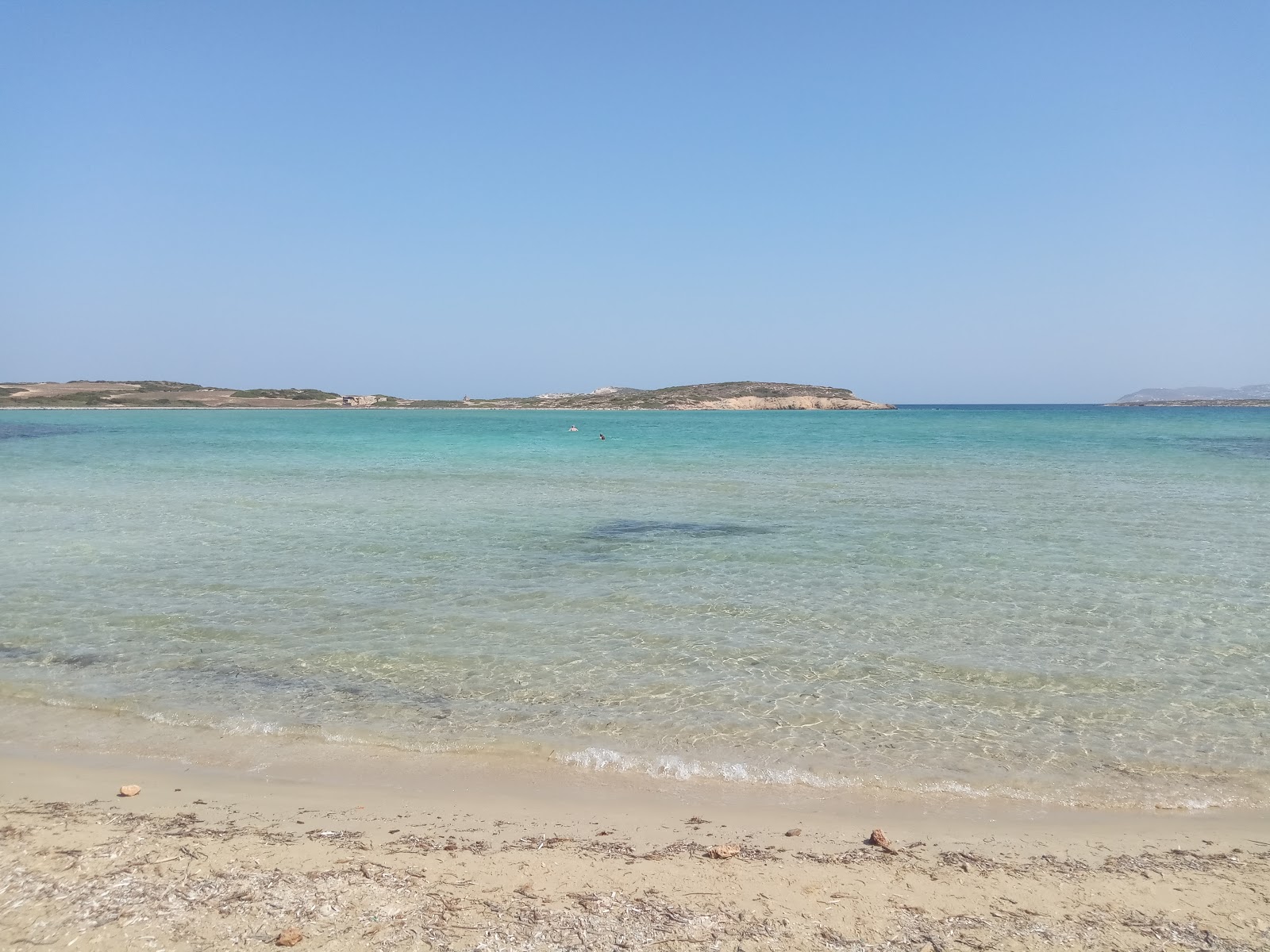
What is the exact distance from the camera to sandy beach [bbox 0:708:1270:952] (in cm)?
361

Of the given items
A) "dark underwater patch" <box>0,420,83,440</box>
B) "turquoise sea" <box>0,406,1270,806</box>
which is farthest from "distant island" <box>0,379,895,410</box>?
"turquoise sea" <box>0,406,1270,806</box>

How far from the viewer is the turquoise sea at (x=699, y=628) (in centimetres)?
599

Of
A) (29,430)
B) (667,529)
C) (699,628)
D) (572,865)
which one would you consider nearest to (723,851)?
(572,865)

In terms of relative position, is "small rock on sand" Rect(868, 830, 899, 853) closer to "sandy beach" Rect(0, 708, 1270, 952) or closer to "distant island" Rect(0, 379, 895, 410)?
"sandy beach" Rect(0, 708, 1270, 952)

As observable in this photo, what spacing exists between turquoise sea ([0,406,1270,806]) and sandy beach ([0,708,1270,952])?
49cm

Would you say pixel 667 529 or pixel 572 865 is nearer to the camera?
pixel 572 865

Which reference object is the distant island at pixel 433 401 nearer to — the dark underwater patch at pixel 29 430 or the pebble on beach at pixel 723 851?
the dark underwater patch at pixel 29 430

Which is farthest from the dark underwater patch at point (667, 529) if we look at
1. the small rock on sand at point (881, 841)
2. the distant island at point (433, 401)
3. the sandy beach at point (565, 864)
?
the distant island at point (433, 401)

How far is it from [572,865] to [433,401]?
155m

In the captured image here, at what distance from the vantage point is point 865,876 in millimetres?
4121

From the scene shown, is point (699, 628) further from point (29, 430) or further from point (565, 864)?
point (29, 430)

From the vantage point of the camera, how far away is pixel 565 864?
13.8 ft

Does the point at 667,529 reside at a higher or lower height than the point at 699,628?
higher

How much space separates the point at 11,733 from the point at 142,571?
5811 mm
